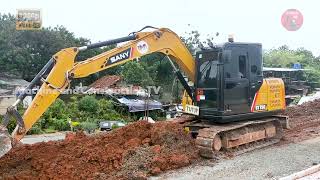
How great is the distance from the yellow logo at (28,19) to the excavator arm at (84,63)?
17.9 m

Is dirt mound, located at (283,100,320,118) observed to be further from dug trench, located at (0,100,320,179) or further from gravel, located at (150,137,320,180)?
dug trench, located at (0,100,320,179)

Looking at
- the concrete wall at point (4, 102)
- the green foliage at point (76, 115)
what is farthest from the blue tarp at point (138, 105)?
the concrete wall at point (4, 102)

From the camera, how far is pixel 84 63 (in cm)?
812

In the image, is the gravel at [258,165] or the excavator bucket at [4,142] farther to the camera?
the gravel at [258,165]

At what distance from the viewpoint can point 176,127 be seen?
9805 millimetres

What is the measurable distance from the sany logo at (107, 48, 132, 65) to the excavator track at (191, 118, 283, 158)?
2451 millimetres

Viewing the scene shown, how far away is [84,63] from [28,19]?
72.5ft

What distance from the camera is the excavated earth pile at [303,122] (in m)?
12.1

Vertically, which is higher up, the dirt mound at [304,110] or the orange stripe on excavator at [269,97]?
the orange stripe on excavator at [269,97]

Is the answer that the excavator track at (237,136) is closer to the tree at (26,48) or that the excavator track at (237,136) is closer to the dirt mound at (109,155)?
the dirt mound at (109,155)

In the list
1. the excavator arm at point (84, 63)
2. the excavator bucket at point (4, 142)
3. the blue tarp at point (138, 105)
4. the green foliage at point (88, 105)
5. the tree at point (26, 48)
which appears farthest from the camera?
the tree at point (26, 48)

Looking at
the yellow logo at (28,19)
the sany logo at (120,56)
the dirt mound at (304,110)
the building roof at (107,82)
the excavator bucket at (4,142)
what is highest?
the yellow logo at (28,19)

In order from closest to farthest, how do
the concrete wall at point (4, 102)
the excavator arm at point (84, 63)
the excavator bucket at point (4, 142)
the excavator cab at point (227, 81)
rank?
the excavator bucket at point (4, 142), the excavator arm at point (84, 63), the excavator cab at point (227, 81), the concrete wall at point (4, 102)

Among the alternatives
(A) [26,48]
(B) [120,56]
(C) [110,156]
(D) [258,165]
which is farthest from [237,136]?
(A) [26,48]
